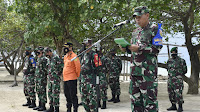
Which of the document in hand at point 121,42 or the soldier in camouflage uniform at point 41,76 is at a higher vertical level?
the document in hand at point 121,42

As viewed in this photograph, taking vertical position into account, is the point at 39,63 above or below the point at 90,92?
above

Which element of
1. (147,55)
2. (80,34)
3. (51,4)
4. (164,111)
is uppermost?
(51,4)

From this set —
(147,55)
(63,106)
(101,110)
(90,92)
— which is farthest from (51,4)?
(147,55)

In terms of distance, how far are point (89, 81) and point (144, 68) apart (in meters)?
2.26

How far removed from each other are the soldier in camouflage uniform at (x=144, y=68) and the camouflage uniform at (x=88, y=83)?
208cm

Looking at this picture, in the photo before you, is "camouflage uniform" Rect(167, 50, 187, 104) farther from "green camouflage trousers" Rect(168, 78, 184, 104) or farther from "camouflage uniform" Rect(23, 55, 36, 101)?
"camouflage uniform" Rect(23, 55, 36, 101)

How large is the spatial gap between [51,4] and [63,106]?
A: 12.8 ft

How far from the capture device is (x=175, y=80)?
304 inches

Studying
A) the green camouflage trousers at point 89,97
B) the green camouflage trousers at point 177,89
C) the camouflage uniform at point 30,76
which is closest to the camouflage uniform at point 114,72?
the green camouflage trousers at point 177,89

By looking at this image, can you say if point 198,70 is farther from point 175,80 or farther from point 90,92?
point 90,92

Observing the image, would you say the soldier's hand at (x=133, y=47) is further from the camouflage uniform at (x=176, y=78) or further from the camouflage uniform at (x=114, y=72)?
the camouflage uniform at (x=114, y=72)

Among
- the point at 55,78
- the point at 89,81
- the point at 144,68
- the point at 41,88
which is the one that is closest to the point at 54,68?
the point at 55,78

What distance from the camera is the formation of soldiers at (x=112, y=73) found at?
3580mm

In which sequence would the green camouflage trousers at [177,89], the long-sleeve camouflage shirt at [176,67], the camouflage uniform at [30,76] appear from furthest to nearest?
1. the camouflage uniform at [30,76]
2. the long-sleeve camouflage shirt at [176,67]
3. the green camouflage trousers at [177,89]
